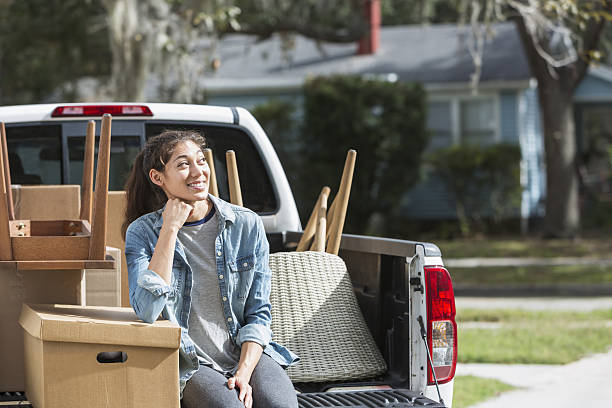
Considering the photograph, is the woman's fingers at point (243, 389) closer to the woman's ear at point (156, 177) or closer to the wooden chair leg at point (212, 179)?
the woman's ear at point (156, 177)

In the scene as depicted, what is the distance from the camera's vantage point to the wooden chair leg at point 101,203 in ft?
12.0

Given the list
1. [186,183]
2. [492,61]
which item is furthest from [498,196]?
[186,183]

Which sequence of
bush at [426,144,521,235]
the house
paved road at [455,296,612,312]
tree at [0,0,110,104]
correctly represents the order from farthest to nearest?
the house < bush at [426,144,521,235] < tree at [0,0,110,104] < paved road at [455,296,612,312]

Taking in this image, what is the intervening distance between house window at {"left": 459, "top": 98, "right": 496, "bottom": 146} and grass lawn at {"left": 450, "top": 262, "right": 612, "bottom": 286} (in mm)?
7532

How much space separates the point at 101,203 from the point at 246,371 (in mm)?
856

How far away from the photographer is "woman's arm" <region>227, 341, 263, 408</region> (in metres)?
3.68

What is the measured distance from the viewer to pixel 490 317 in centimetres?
1097

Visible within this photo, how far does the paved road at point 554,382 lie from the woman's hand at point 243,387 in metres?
3.52

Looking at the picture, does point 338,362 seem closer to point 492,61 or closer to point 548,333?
point 548,333

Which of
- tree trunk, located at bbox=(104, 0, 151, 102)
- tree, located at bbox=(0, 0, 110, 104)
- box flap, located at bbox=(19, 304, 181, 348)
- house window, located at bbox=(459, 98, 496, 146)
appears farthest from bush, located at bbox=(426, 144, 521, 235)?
box flap, located at bbox=(19, 304, 181, 348)

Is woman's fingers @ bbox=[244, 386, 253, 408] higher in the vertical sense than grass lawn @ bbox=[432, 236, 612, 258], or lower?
higher

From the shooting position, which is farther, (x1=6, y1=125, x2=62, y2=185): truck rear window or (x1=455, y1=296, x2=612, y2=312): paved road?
(x1=455, y1=296, x2=612, y2=312): paved road

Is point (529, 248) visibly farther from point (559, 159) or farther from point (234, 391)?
point (234, 391)

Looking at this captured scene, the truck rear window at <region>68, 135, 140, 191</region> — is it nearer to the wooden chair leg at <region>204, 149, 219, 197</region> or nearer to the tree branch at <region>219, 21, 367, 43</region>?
the wooden chair leg at <region>204, 149, 219, 197</region>
